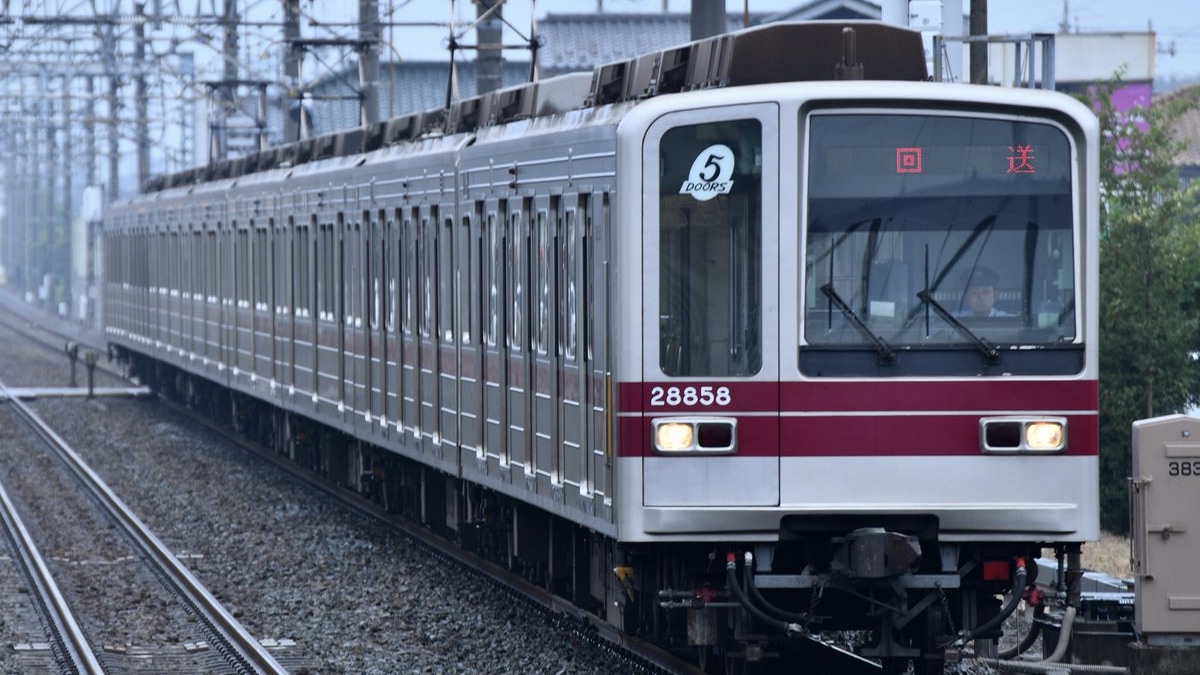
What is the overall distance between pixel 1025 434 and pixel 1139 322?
8301 millimetres

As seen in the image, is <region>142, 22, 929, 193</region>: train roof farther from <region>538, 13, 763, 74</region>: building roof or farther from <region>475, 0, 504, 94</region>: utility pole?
<region>538, 13, 763, 74</region>: building roof

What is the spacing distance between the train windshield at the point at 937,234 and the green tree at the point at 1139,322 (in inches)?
318

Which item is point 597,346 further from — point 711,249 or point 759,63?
point 759,63

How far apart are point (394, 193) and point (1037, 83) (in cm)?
441

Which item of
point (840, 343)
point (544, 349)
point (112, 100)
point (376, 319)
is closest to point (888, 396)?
point (840, 343)

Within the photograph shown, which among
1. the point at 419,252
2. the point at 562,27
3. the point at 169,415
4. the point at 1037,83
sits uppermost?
the point at 562,27

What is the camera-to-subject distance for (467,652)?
36.4ft

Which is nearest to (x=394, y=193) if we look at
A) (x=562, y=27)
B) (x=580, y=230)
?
(x=580, y=230)

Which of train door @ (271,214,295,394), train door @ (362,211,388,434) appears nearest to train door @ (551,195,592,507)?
train door @ (362,211,388,434)

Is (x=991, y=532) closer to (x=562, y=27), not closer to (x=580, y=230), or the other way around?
(x=580, y=230)

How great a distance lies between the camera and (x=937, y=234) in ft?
28.1

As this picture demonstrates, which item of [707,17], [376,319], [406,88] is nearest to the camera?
[707,17]

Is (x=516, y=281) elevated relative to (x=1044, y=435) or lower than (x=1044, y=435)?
elevated

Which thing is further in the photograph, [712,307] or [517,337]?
[517,337]
